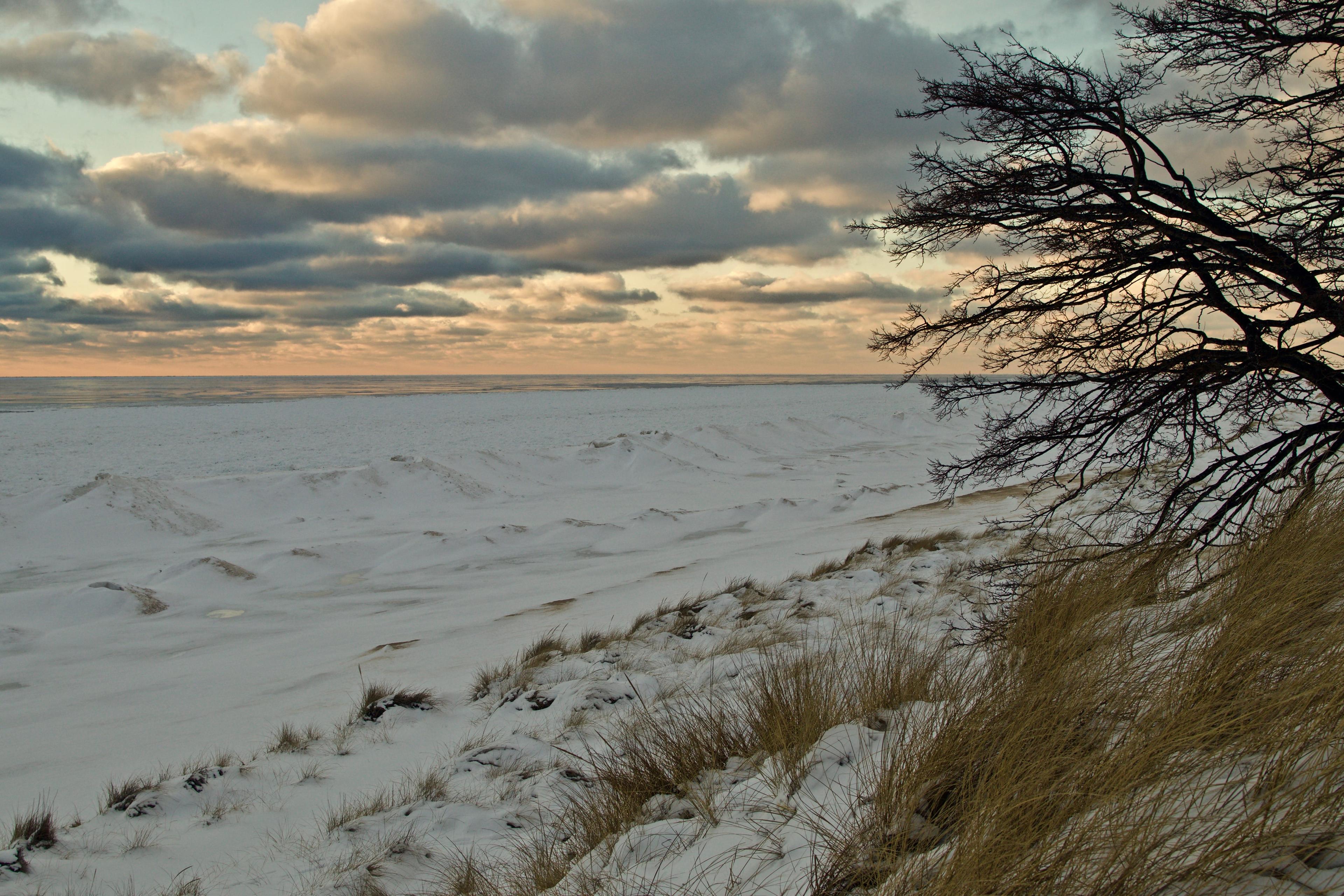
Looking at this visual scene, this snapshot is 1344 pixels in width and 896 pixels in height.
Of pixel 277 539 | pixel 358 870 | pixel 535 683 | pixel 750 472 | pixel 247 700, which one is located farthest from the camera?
pixel 750 472

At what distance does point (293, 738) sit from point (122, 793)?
106 centimetres

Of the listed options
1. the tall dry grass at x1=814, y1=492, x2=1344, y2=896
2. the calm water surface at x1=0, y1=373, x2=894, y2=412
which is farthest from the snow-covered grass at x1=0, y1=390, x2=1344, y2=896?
the calm water surface at x1=0, y1=373, x2=894, y2=412

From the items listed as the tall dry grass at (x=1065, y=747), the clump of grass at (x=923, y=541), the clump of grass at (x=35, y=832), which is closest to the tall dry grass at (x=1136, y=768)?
the tall dry grass at (x=1065, y=747)

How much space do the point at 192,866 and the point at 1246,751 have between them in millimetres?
4611

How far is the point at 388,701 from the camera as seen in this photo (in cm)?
583

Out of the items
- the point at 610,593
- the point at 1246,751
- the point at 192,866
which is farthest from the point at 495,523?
the point at 1246,751

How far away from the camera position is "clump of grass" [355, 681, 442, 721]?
5.72 m

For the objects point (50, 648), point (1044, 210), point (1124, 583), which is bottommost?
point (50, 648)

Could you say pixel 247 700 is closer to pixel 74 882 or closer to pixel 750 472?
pixel 74 882

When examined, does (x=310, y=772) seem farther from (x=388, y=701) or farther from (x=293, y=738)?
(x=388, y=701)

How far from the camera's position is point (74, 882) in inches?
139

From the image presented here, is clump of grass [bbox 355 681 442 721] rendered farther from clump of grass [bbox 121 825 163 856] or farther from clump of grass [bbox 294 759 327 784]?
clump of grass [bbox 121 825 163 856]

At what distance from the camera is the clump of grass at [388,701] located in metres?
5.72

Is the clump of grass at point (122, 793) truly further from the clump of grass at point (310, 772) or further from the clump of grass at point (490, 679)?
the clump of grass at point (490, 679)
